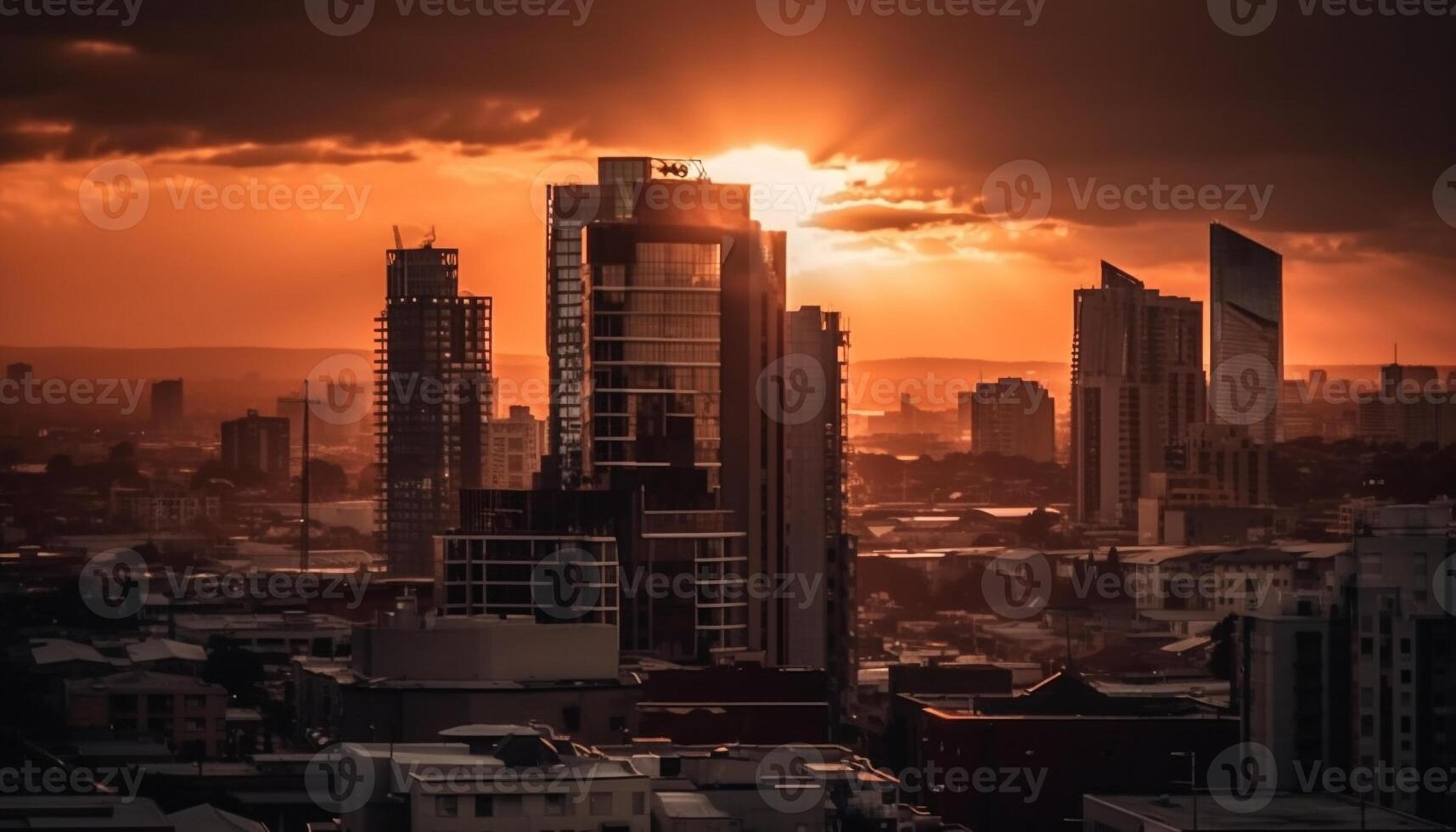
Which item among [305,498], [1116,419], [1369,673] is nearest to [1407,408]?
[1116,419]

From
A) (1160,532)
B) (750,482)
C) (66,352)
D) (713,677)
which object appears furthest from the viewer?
(1160,532)

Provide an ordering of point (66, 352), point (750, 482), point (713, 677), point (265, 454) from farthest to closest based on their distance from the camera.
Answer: point (265, 454) → point (66, 352) → point (750, 482) → point (713, 677)

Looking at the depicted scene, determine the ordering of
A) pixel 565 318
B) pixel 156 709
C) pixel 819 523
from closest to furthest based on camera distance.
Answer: pixel 156 709 < pixel 819 523 < pixel 565 318

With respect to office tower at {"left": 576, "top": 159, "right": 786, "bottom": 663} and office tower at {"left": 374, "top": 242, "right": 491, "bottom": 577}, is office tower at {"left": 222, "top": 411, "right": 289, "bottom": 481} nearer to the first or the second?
office tower at {"left": 374, "top": 242, "right": 491, "bottom": 577}

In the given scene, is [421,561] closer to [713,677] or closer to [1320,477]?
[1320,477]

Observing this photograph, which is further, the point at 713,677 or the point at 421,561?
the point at 421,561

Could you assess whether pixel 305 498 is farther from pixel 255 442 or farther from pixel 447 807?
pixel 447 807

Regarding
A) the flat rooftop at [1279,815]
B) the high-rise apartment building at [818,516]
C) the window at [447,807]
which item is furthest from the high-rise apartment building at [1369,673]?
the high-rise apartment building at [818,516]

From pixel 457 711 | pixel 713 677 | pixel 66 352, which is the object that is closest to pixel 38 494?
pixel 66 352
